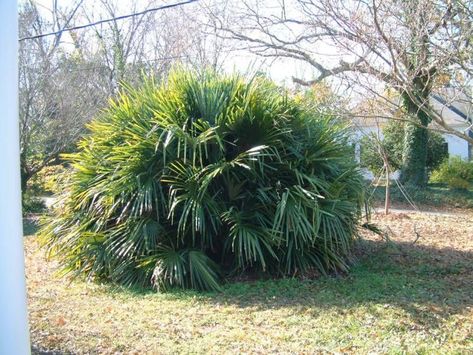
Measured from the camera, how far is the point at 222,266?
28.7ft

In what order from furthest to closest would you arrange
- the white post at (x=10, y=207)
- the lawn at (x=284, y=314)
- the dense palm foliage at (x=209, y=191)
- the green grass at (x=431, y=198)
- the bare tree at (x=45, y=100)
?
1. the green grass at (x=431, y=198)
2. the bare tree at (x=45, y=100)
3. the dense palm foliage at (x=209, y=191)
4. the lawn at (x=284, y=314)
5. the white post at (x=10, y=207)

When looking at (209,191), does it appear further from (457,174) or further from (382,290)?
(457,174)

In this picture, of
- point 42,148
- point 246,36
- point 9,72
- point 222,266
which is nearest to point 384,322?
point 222,266

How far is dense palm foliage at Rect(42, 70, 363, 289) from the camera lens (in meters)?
8.15

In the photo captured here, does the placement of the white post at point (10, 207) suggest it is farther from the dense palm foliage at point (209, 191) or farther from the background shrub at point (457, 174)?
the background shrub at point (457, 174)

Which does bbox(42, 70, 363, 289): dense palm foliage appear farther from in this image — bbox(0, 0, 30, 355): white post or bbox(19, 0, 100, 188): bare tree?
bbox(19, 0, 100, 188): bare tree

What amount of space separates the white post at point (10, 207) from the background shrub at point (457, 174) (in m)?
20.6

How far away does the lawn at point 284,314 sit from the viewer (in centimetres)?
543

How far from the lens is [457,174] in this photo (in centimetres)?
2180

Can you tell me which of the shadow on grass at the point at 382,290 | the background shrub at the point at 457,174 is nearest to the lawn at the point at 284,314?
the shadow on grass at the point at 382,290

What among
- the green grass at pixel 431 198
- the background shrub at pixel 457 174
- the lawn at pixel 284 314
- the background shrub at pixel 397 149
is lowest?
the lawn at pixel 284 314

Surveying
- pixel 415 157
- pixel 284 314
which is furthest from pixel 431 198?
pixel 284 314

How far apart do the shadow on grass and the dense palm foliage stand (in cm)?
38

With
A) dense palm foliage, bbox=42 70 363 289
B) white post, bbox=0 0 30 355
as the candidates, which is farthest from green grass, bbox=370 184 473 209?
white post, bbox=0 0 30 355
